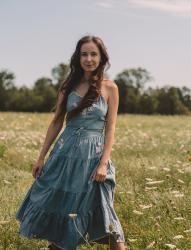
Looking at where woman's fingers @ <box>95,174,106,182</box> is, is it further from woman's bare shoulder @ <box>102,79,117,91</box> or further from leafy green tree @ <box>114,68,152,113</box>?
leafy green tree @ <box>114,68,152,113</box>

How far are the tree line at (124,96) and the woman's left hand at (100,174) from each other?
4007 cm

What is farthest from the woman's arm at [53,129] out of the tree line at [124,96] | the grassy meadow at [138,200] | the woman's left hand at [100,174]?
the tree line at [124,96]

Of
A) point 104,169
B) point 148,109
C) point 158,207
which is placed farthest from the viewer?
point 148,109

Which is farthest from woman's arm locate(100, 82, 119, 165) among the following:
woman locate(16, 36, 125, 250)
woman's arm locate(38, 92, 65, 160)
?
woman's arm locate(38, 92, 65, 160)

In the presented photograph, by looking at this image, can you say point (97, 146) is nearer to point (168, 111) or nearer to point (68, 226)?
point (68, 226)

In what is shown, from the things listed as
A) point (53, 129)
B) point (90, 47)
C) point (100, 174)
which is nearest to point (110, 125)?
point (100, 174)

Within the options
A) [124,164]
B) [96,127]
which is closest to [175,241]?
[96,127]

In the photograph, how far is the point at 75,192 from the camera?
4.69m

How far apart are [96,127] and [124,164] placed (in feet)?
13.8

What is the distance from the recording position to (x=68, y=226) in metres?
4.71

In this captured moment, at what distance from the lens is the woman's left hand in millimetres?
4621

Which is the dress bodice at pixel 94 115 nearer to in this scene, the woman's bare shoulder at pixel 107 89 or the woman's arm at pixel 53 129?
the woman's bare shoulder at pixel 107 89

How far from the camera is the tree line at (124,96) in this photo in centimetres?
5428

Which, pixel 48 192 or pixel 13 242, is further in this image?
pixel 13 242
